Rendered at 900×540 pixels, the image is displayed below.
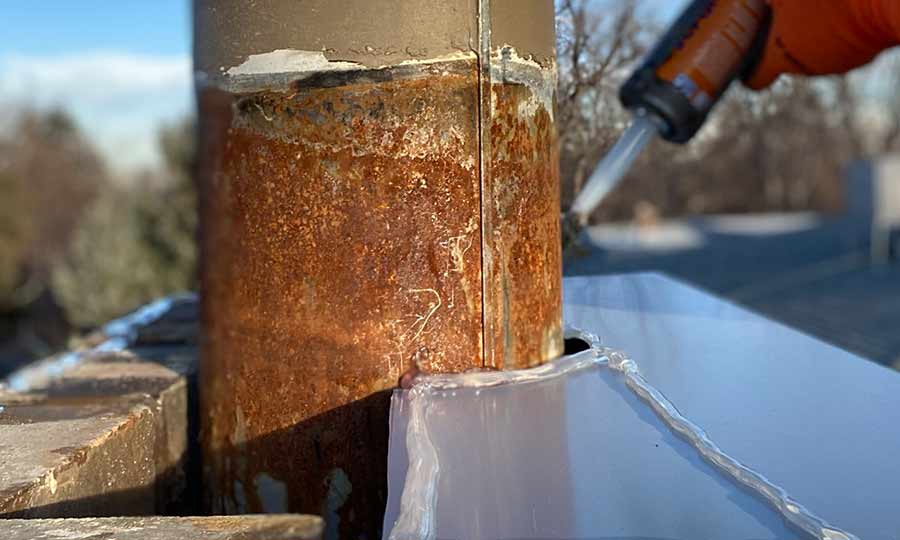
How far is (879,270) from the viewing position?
10125 millimetres

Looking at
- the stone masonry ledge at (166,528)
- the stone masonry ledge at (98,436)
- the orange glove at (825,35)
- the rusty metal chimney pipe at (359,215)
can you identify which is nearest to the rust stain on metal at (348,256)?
the rusty metal chimney pipe at (359,215)

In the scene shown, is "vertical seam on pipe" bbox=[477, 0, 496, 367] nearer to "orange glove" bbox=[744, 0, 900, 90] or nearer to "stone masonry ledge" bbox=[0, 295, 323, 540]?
"stone masonry ledge" bbox=[0, 295, 323, 540]

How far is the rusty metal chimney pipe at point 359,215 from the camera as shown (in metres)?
2.29

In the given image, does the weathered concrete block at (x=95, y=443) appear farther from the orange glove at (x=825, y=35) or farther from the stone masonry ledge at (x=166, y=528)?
the orange glove at (x=825, y=35)

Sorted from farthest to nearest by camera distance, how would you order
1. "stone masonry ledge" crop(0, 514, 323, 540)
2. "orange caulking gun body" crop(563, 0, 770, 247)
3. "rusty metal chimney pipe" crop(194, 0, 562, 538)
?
"orange caulking gun body" crop(563, 0, 770, 247)
"rusty metal chimney pipe" crop(194, 0, 562, 538)
"stone masonry ledge" crop(0, 514, 323, 540)

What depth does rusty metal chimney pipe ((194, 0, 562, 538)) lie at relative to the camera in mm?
2295

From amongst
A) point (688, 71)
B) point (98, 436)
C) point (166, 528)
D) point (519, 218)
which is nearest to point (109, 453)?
point (98, 436)

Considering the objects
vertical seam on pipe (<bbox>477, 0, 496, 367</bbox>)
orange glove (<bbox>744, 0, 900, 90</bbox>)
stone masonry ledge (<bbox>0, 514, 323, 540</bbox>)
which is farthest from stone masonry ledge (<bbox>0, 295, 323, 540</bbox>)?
orange glove (<bbox>744, 0, 900, 90</bbox>)

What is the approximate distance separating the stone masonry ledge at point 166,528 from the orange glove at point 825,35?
2.54 m

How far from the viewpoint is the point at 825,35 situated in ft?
10.5

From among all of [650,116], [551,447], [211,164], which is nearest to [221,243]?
[211,164]

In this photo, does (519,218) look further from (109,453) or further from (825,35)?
(825,35)

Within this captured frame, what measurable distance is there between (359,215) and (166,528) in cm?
95

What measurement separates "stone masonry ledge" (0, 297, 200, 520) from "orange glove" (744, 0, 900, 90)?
2534mm
